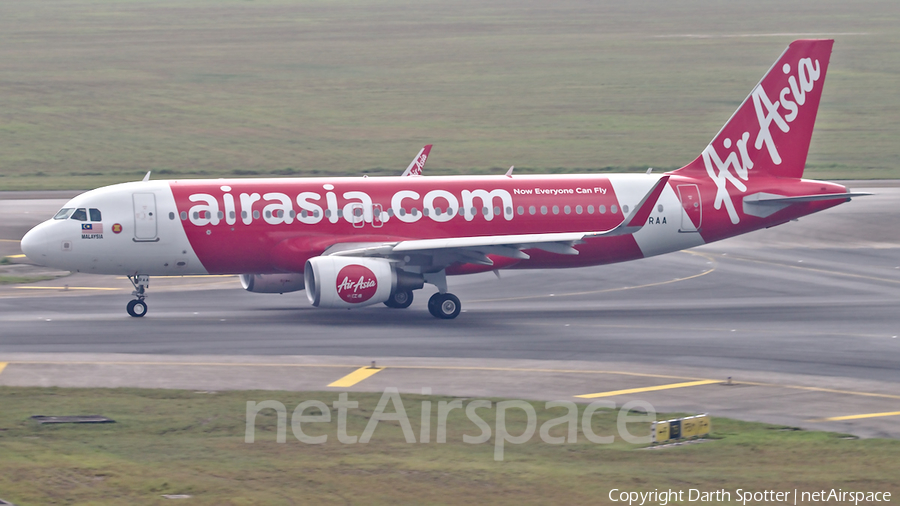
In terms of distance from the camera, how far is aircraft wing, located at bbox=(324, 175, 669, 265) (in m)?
32.2

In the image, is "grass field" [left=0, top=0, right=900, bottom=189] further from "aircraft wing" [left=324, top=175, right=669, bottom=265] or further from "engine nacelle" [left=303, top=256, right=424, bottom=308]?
"engine nacelle" [left=303, top=256, right=424, bottom=308]

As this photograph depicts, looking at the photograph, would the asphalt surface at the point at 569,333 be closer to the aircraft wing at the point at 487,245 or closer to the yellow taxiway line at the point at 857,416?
the yellow taxiway line at the point at 857,416

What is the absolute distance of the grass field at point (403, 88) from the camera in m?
83.6

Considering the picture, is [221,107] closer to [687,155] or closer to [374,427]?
[687,155]

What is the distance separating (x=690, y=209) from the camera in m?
37.3

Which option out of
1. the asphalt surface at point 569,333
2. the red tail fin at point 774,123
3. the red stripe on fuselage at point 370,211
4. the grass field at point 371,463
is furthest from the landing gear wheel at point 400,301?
the grass field at point 371,463

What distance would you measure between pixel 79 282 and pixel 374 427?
964 inches

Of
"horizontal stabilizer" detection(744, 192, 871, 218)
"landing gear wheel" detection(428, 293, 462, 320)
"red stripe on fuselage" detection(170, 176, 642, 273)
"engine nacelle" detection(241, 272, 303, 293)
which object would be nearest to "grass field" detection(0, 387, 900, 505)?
"landing gear wheel" detection(428, 293, 462, 320)

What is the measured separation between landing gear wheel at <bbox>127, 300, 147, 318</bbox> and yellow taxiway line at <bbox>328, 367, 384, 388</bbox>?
1062cm

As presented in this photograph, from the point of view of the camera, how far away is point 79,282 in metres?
42.4

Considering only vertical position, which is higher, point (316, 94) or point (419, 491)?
point (316, 94)

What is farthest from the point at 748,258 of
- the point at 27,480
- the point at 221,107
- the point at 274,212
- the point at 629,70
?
the point at 629,70

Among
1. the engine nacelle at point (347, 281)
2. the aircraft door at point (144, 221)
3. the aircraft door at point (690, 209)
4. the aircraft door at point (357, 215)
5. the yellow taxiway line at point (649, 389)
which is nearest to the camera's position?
the yellow taxiway line at point (649, 389)

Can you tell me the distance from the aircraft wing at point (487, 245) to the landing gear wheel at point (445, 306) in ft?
3.95
